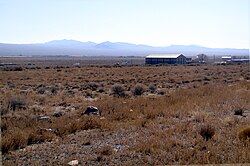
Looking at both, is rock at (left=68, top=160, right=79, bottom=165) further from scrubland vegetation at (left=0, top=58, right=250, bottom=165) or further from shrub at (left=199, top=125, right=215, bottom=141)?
shrub at (left=199, top=125, right=215, bottom=141)

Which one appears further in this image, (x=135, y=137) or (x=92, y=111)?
(x=92, y=111)

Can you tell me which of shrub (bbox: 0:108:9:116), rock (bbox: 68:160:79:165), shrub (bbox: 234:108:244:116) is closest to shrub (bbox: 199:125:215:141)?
rock (bbox: 68:160:79:165)

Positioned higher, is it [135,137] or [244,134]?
[244,134]

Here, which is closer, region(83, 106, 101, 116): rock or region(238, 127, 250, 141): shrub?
region(238, 127, 250, 141): shrub

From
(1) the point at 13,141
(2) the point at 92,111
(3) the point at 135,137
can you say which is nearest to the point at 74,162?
(1) the point at 13,141

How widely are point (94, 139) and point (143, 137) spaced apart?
1.43 metres

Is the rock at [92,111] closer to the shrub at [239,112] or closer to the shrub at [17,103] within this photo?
the shrub at [17,103]

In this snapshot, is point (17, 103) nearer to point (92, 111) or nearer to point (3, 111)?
point (3, 111)

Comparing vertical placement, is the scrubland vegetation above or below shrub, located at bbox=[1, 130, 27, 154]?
below

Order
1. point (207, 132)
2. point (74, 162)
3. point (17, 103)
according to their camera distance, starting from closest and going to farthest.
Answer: point (74, 162)
point (207, 132)
point (17, 103)

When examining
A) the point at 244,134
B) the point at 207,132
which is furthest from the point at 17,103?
the point at 244,134

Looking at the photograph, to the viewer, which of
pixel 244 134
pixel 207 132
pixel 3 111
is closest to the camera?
pixel 244 134

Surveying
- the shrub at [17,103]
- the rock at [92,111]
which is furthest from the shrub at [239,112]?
the shrub at [17,103]

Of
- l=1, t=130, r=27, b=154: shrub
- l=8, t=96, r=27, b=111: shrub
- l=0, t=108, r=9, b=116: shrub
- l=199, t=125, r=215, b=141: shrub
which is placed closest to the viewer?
l=1, t=130, r=27, b=154: shrub
